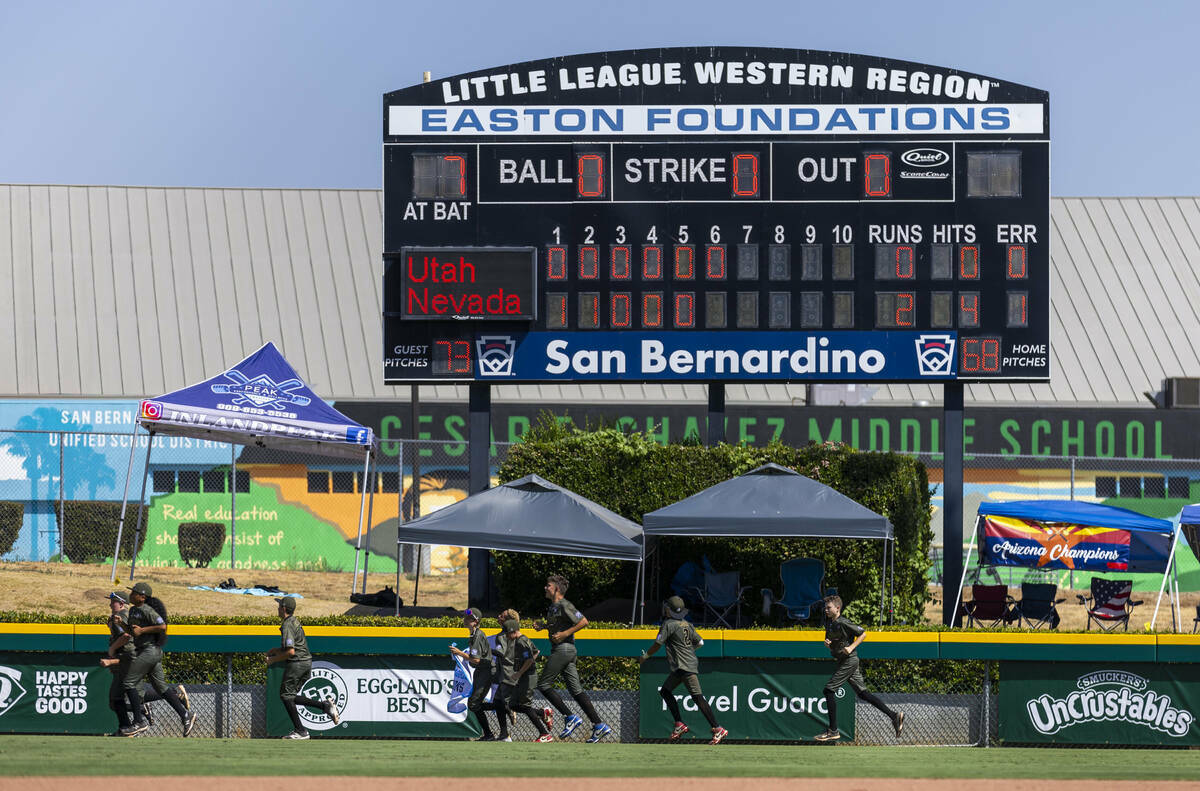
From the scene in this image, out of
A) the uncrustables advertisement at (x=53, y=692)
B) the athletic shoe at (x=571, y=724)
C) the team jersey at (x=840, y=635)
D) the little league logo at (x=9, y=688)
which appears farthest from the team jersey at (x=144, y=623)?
the team jersey at (x=840, y=635)

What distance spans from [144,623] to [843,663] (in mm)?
6488

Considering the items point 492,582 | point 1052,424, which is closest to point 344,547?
point 492,582

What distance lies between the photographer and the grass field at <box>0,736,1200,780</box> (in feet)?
40.3

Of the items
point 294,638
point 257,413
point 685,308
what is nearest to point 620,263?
point 685,308

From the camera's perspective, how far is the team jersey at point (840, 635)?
13742mm

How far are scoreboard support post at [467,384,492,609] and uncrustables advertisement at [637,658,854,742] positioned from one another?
7004 mm

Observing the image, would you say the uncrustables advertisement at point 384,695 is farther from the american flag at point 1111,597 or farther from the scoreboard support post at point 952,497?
the american flag at point 1111,597

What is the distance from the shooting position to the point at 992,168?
20500 millimetres

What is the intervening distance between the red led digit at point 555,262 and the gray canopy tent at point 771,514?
12.2 ft

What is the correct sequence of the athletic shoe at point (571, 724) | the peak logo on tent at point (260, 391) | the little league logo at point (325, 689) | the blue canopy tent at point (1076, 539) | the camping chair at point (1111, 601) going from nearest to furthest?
the athletic shoe at point (571, 724) < the little league logo at point (325, 689) < the blue canopy tent at point (1076, 539) < the camping chair at point (1111, 601) < the peak logo on tent at point (260, 391)

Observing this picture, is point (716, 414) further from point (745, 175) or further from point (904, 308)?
point (745, 175)

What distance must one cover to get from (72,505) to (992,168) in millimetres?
18541

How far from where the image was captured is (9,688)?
14.1m

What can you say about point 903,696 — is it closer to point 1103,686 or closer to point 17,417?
point 1103,686
